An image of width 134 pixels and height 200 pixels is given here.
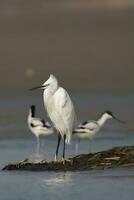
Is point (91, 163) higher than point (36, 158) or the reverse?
the reverse

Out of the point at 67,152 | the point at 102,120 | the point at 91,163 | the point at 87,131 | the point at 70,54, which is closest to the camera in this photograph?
the point at 91,163

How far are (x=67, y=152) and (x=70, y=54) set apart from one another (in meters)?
16.7

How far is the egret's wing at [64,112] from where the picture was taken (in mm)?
15117

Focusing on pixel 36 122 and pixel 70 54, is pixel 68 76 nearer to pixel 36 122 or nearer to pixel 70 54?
pixel 70 54

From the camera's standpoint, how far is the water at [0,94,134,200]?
11.8 meters

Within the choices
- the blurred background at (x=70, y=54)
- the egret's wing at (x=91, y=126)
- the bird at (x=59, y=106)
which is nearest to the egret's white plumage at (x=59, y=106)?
the bird at (x=59, y=106)

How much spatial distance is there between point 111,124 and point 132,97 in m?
4.68

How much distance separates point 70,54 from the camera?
3300 cm

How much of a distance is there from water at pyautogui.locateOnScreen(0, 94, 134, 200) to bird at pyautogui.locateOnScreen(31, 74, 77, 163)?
1.74 ft

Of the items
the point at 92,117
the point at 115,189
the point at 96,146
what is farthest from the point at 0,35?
the point at 115,189

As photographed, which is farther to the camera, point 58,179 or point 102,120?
point 102,120

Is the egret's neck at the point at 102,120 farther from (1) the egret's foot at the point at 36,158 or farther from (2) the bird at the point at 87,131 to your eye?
(1) the egret's foot at the point at 36,158

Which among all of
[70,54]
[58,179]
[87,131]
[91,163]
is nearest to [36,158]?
[91,163]

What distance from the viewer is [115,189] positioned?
1191 cm
